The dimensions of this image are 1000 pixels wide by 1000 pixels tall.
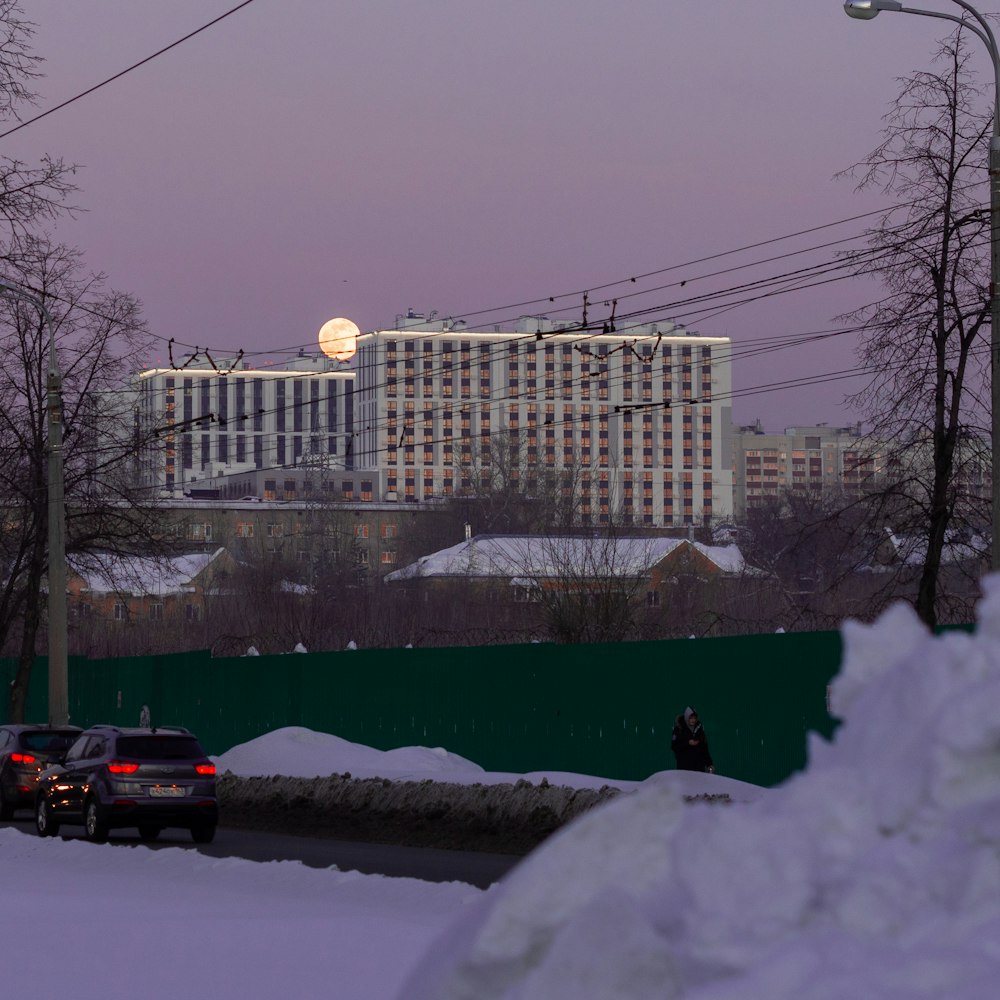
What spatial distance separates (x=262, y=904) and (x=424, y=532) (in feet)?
401

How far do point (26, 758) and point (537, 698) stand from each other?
8328 millimetres

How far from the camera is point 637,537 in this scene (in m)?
88.3

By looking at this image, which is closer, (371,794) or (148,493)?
(371,794)

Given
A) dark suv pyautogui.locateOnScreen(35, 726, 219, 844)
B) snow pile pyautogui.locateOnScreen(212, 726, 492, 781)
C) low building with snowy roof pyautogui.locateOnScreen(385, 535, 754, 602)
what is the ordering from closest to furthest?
dark suv pyautogui.locateOnScreen(35, 726, 219, 844)
snow pile pyautogui.locateOnScreen(212, 726, 492, 781)
low building with snowy roof pyautogui.locateOnScreen(385, 535, 754, 602)

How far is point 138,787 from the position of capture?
23.1 meters

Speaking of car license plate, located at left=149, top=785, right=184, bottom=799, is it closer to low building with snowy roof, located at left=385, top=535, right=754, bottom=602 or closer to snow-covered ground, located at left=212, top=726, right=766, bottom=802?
snow-covered ground, located at left=212, top=726, right=766, bottom=802

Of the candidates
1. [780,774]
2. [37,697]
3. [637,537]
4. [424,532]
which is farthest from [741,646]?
[424,532]

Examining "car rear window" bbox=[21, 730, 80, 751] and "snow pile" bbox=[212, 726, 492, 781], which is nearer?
"snow pile" bbox=[212, 726, 492, 781]

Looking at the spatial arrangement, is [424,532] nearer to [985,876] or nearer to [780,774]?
[780,774]

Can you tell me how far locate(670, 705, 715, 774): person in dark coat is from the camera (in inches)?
949

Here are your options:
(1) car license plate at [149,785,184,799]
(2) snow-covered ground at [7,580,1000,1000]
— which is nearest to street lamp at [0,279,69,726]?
(1) car license plate at [149,785,184,799]

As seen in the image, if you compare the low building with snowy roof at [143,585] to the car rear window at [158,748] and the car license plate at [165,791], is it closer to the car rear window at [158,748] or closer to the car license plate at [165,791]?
the car rear window at [158,748]

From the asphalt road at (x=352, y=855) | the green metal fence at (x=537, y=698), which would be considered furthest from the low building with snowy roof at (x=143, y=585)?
the asphalt road at (x=352, y=855)

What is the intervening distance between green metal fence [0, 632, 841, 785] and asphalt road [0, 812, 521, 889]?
5.88 m
